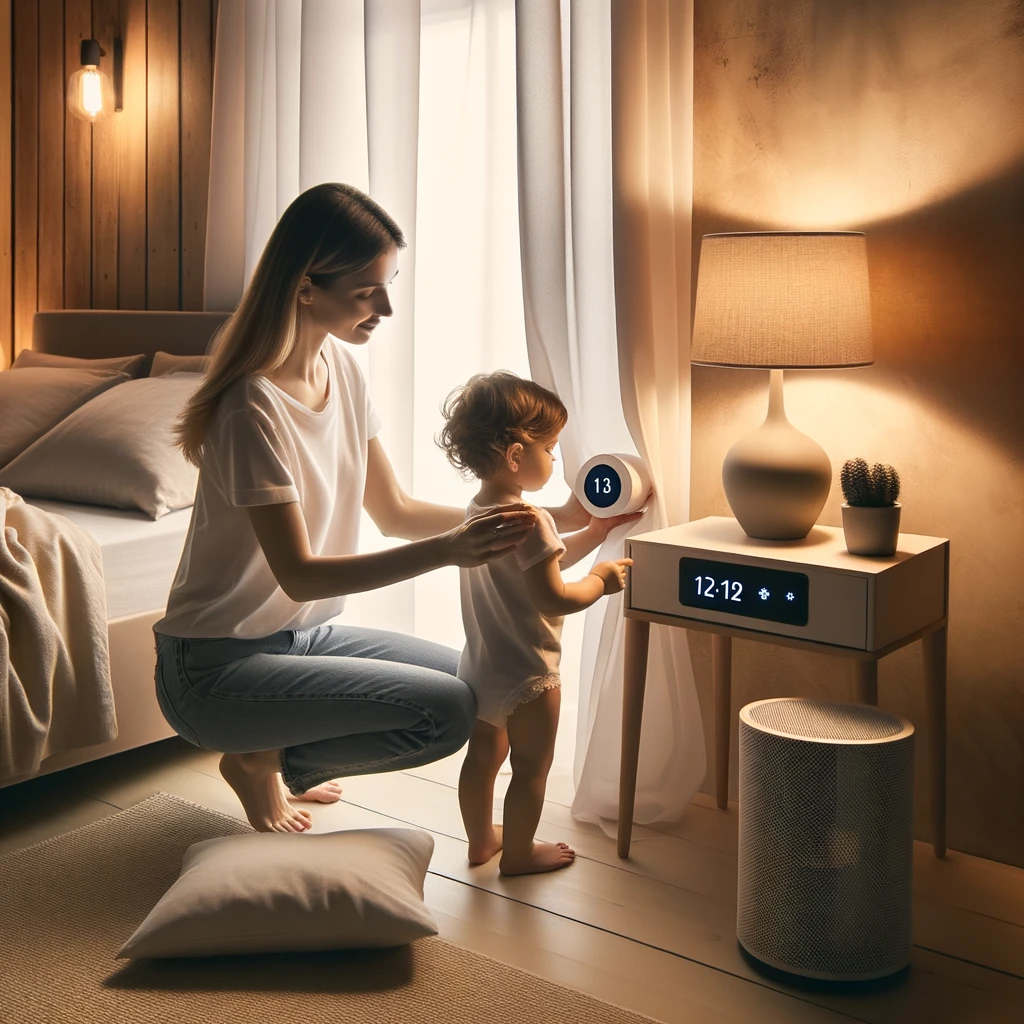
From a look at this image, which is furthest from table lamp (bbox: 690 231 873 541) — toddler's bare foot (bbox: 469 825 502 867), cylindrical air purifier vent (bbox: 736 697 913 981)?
toddler's bare foot (bbox: 469 825 502 867)

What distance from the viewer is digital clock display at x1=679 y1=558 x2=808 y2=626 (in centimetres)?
190

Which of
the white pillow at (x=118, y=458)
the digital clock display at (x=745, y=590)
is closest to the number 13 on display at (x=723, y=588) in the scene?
the digital clock display at (x=745, y=590)

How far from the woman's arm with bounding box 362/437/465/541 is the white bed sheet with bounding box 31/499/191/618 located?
1.82ft

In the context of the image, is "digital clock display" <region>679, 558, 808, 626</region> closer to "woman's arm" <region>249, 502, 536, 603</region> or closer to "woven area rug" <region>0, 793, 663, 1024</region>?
"woman's arm" <region>249, 502, 536, 603</region>

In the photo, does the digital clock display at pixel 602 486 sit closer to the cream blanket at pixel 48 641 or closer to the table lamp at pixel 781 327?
the table lamp at pixel 781 327

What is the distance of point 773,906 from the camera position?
172 centimetres

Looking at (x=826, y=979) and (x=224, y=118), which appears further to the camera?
(x=224, y=118)

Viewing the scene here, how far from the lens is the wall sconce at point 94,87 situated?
12.0 ft

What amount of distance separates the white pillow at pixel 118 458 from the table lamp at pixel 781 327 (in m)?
1.36

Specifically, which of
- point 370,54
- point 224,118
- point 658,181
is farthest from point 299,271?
point 224,118

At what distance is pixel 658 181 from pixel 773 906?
136 cm

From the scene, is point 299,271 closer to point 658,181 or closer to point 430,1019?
point 658,181

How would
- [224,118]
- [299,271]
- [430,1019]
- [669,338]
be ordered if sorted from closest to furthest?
[430,1019] → [299,271] → [669,338] → [224,118]

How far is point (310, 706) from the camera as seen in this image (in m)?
1.92
